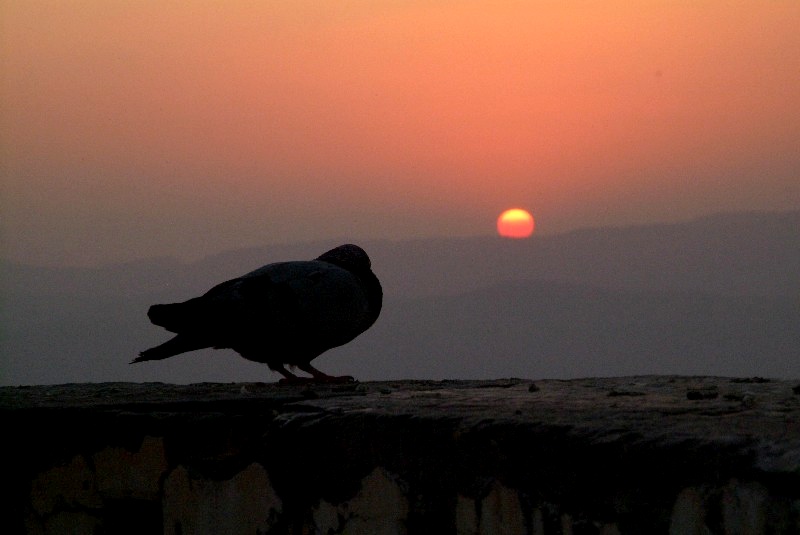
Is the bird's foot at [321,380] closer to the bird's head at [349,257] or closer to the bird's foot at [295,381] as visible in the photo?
the bird's foot at [295,381]

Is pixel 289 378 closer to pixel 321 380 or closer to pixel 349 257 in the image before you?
pixel 321 380

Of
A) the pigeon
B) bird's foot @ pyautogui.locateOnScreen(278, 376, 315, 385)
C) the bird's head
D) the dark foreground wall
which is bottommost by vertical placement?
the dark foreground wall

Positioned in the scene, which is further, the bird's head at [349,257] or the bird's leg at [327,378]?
the bird's head at [349,257]

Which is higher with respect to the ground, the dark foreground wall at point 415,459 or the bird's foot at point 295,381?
the bird's foot at point 295,381

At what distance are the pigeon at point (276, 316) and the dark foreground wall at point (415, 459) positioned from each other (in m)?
0.89

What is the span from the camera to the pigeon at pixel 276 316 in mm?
5555

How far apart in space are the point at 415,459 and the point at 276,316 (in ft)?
9.32

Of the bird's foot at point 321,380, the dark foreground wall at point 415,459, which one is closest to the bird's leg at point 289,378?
the bird's foot at point 321,380

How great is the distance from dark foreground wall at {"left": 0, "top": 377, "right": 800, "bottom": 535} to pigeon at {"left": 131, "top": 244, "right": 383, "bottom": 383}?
894 mm

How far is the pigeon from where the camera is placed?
555cm

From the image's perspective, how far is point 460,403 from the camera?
325cm

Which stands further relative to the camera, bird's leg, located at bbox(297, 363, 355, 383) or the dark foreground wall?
bird's leg, located at bbox(297, 363, 355, 383)

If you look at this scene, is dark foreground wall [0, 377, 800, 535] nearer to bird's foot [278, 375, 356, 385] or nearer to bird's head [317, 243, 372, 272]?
bird's foot [278, 375, 356, 385]

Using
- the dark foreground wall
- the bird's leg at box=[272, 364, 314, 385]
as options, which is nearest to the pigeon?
the bird's leg at box=[272, 364, 314, 385]
